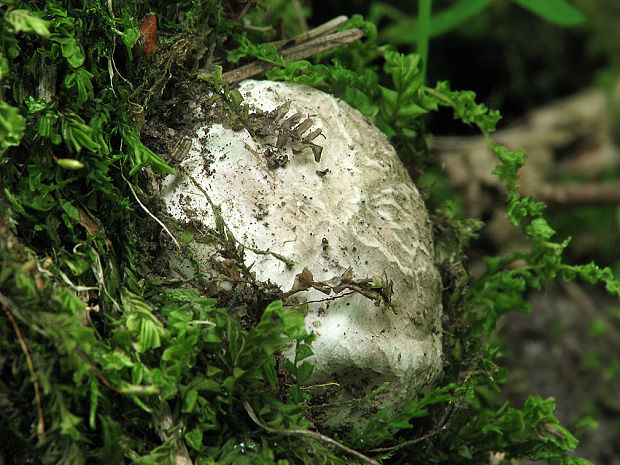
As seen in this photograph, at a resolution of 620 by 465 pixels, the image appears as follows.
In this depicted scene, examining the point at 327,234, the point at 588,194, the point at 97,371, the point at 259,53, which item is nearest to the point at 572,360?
the point at 588,194

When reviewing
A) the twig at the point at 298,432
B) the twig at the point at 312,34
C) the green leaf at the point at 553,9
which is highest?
the twig at the point at 312,34

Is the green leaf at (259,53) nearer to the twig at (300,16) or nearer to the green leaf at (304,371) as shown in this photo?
the twig at (300,16)

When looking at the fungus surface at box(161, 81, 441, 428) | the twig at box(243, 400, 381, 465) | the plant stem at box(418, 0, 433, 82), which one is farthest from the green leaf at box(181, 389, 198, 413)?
the plant stem at box(418, 0, 433, 82)

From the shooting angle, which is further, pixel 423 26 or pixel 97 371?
pixel 423 26

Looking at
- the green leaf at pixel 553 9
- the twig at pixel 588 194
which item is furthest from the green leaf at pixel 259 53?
the twig at pixel 588 194

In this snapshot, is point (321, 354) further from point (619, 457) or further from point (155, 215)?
point (619, 457)

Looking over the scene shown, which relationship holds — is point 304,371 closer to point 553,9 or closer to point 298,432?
point 298,432

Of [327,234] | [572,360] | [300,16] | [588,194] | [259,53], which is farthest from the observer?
[588,194]

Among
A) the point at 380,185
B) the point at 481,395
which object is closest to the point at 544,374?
the point at 481,395

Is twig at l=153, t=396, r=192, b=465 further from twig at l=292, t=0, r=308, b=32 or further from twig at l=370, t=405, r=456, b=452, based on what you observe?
twig at l=292, t=0, r=308, b=32
